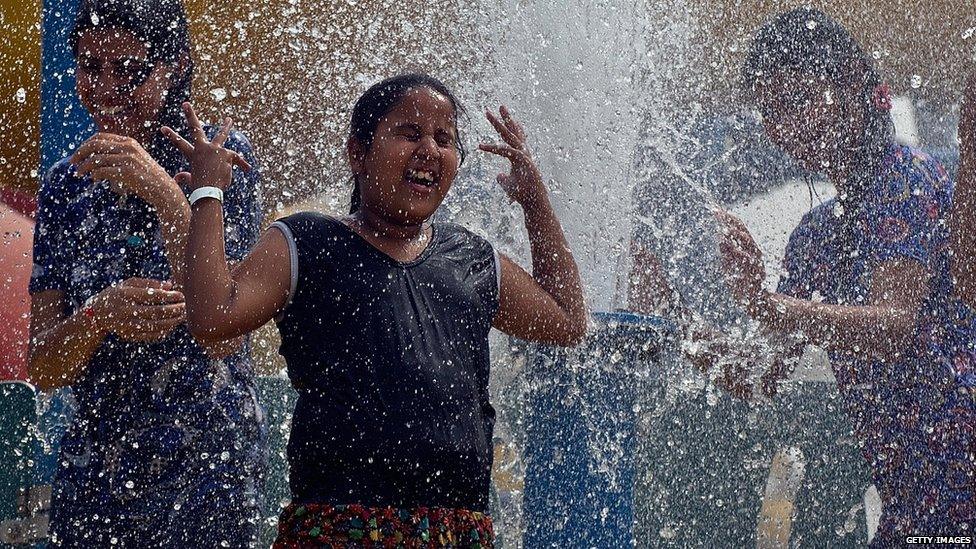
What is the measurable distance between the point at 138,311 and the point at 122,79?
1.78 feet

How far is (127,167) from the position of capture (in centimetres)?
226

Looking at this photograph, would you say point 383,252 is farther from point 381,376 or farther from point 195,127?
point 195,127

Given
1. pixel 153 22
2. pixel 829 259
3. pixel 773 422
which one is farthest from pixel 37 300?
pixel 773 422

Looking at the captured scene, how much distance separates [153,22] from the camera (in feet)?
8.09

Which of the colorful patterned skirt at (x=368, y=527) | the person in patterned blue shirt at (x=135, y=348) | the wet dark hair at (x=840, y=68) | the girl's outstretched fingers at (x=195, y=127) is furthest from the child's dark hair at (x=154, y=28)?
the wet dark hair at (x=840, y=68)

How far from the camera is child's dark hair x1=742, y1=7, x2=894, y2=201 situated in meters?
2.89

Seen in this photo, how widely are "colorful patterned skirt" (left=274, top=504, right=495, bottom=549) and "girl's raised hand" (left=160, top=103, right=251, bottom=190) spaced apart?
576 mm

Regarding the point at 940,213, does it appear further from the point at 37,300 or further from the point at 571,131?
the point at 37,300

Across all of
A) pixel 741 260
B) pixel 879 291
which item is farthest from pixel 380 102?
pixel 879 291

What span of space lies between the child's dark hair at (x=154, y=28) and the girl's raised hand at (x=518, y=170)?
672mm

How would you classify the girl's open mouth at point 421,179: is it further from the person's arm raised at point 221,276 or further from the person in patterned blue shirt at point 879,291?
the person in patterned blue shirt at point 879,291

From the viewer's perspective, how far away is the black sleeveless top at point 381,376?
183 cm

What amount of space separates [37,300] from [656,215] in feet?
7.00

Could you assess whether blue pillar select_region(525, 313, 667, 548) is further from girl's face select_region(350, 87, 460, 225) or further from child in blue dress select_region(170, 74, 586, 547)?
girl's face select_region(350, 87, 460, 225)
